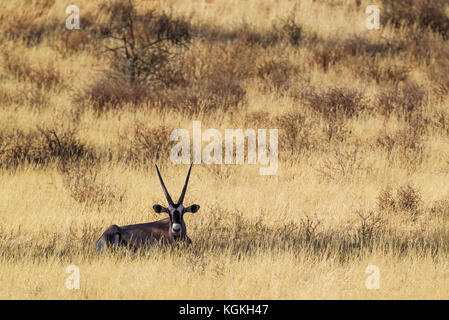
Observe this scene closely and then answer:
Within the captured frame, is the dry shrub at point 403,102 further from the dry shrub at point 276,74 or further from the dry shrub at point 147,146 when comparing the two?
the dry shrub at point 147,146

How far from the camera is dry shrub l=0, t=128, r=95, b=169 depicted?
9.37m

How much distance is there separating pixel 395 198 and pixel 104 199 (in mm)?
3200

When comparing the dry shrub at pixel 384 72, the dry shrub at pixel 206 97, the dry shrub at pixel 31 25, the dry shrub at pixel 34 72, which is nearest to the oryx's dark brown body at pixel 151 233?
the dry shrub at pixel 206 97

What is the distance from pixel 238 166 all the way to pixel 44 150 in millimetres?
2657

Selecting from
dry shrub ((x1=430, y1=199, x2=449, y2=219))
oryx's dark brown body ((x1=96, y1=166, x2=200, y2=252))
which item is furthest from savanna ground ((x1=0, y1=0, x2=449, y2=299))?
oryx's dark brown body ((x1=96, y1=166, x2=200, y2=252))

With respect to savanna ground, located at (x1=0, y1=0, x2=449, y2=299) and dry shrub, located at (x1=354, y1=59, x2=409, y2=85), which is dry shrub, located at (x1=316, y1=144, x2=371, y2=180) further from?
dry shrub, located at (x1=354, y1=59, x2=409, y2=85)

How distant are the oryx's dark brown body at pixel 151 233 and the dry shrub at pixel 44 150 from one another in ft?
10.1

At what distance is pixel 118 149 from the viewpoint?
32.6ft

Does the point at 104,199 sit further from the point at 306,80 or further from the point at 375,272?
the point at 306,80

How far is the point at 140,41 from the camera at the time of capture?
14.9 meters

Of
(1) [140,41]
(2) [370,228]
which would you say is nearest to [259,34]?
(1) [140,41]

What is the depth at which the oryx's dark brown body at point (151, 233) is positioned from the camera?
600 cm

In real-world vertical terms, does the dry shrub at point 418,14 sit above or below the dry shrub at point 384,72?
above
